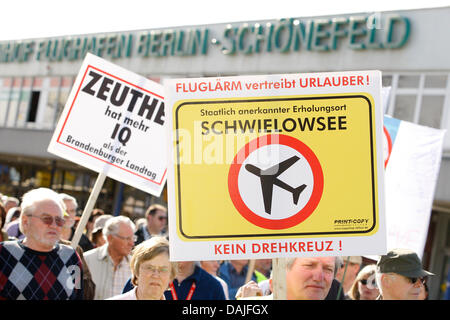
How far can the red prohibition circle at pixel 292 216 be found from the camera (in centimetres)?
301

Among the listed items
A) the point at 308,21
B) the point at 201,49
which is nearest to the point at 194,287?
the point at 308,21

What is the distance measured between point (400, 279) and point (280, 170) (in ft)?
4.30

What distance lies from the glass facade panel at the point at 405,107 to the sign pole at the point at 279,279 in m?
16.5

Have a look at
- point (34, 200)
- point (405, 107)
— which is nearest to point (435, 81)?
point (405, 107)

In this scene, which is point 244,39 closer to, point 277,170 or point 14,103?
point 14,103

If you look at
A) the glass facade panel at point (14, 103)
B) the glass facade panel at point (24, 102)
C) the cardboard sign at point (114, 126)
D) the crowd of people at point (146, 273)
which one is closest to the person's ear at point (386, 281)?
the crowd of people at point (146, 273)

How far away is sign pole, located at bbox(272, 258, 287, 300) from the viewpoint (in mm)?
2879

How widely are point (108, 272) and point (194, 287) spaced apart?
1139mm

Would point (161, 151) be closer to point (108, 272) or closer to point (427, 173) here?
point (108, 272)

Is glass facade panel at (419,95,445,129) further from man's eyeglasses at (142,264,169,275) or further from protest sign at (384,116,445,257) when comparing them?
man's eyeglasses at (142,264,169,275)

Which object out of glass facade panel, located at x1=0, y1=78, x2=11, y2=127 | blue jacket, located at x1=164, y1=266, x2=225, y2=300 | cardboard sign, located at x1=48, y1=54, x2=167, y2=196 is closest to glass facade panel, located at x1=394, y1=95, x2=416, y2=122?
cardboard sign, located at x1=48, y1=54, x2=167, y2=196

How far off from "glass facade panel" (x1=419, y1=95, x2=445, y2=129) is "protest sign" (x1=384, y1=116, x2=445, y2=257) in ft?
36.0

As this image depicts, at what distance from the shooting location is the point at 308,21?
20.4 m

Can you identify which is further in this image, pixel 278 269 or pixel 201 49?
pixel 201 49
